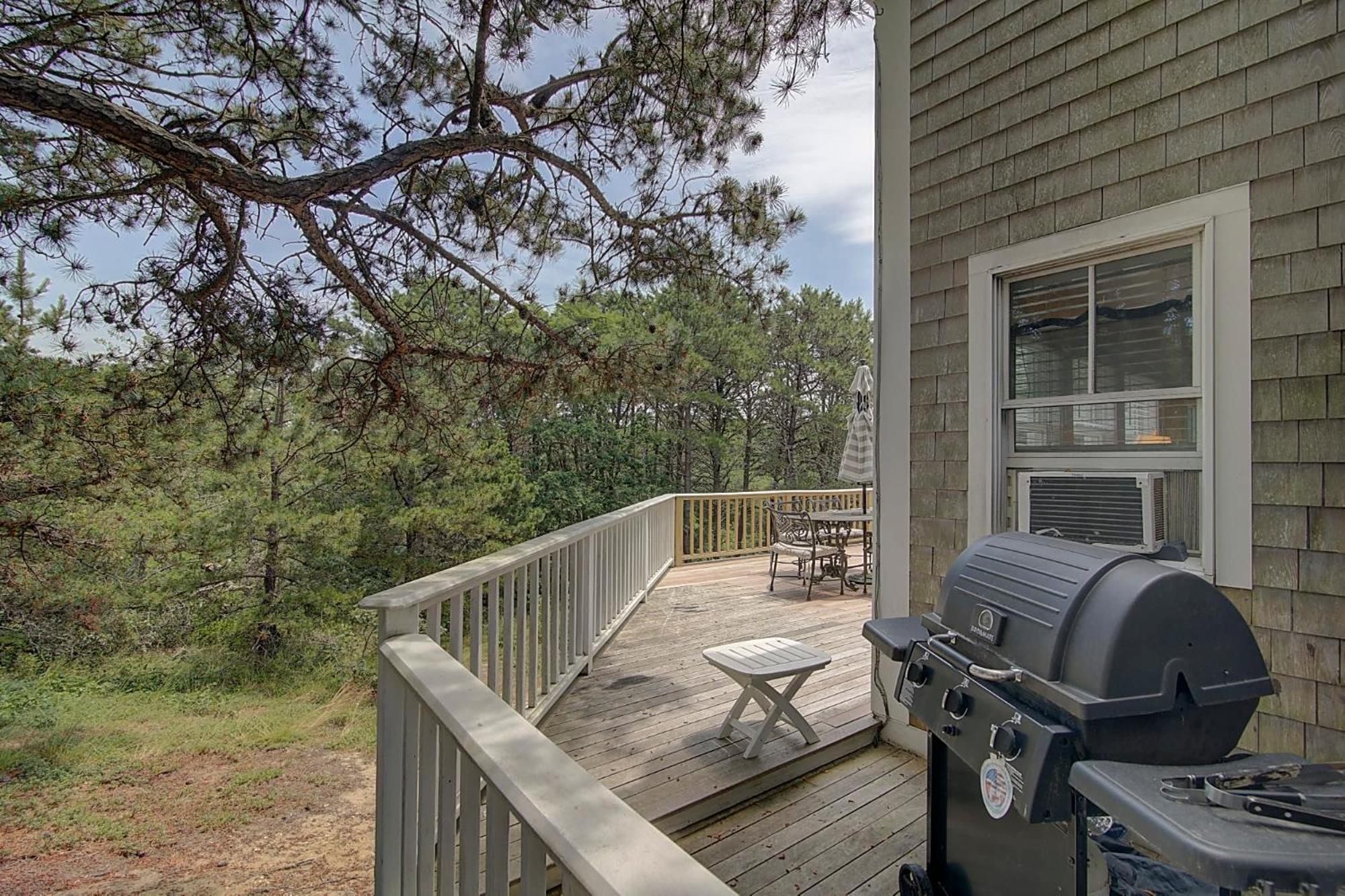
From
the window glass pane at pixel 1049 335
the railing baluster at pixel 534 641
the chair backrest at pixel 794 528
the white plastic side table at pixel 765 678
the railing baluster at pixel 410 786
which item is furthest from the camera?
the chair backrest at pixel 794 528

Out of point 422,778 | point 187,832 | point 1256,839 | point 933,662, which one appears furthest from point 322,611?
point 1256,839

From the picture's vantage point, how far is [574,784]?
92cm

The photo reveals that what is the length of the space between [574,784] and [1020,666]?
100 centimetres

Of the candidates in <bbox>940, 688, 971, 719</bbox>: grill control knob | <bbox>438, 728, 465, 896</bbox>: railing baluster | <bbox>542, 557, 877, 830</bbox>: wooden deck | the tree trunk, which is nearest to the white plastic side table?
<bbox>542, 557, 877, 830</bbox>: wooden deck

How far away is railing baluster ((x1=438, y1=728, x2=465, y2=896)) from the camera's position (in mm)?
1385

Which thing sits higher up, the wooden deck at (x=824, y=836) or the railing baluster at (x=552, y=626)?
the railing baluster at (x=552, y=626)

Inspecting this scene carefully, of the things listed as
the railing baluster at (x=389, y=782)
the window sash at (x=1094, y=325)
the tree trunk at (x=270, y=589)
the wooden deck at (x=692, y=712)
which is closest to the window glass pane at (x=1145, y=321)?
the window sash at (x=1094, y=325)

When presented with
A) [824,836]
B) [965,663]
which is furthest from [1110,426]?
[824,836]

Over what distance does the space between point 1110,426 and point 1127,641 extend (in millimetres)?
1740

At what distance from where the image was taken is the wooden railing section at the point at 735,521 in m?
9.55

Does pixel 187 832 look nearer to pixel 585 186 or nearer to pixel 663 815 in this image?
pixel 663 815

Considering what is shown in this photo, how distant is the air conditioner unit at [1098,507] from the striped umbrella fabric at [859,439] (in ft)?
12.6

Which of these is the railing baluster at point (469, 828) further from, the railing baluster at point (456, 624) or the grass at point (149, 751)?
the grass at point (149, 751)

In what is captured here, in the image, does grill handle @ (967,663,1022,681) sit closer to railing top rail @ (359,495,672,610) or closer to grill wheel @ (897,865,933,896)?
grill wheel @ (897,865,933,896)
